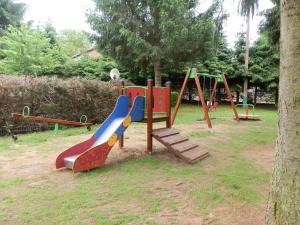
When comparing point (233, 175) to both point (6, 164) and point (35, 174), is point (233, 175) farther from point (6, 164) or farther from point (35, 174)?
point (6, 164)

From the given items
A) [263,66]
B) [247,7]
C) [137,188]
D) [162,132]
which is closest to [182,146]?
[162,132]

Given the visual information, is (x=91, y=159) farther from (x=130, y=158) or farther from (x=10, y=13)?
(x=10, y=13)

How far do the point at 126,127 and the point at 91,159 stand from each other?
1.05 m

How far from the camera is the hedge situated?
324 inches

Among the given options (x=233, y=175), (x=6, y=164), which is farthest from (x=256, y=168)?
(x=6, y=164)

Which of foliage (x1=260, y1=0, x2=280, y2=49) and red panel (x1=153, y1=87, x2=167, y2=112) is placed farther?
foliage (x1=260, y1=0, x2=280, y2=49)

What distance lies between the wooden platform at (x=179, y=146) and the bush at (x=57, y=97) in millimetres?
4569

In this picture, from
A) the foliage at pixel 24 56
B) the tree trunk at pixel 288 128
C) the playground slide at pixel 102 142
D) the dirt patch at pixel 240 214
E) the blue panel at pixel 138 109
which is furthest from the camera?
the foliage at pixel 24 56

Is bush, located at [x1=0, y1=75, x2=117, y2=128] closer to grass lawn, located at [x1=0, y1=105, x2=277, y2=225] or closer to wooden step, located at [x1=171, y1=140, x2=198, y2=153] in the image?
grass lawn, located at [x1=0, y1=105, x2=277, y2=225]

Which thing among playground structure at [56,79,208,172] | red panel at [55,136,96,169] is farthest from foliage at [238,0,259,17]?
red panel at [55,136,96,169]

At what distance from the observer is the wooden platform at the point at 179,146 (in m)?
5.43

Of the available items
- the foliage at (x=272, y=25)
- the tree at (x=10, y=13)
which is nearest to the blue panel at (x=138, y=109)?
the foliage at (x=272, y=25)

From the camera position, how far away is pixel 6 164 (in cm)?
520

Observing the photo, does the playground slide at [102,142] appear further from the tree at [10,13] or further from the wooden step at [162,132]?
the tree at [10,13]
